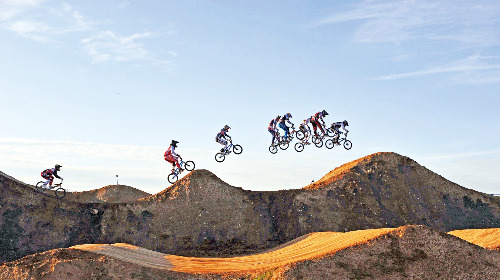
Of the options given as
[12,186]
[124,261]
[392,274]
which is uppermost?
[12,186]

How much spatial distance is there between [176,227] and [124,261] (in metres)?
12.2

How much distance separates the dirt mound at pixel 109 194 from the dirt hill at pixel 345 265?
117 ft

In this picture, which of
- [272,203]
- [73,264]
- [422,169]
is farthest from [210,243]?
[422,169]

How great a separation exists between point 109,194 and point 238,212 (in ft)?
90.5

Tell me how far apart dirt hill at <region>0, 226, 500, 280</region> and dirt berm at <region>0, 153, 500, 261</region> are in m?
10.3

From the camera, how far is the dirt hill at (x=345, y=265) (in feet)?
56.7

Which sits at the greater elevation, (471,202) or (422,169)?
(422,169)

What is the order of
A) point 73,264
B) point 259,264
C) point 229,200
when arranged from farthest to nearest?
point 229,200, point 259,264, point 73,264

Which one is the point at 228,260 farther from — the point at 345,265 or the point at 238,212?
the point at 238,212

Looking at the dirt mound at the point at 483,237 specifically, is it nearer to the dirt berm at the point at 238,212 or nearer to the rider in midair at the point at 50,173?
the dirt berm at the point at 238,212

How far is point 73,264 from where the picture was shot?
59.5 feet

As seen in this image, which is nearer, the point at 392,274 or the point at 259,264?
the point at 392,274

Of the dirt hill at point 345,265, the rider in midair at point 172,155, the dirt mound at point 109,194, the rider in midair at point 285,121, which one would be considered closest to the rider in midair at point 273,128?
the rider in midair at point 285,121

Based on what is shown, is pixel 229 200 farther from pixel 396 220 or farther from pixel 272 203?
pixel 396 220
